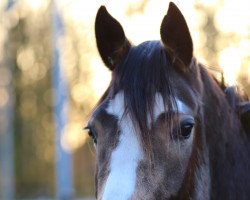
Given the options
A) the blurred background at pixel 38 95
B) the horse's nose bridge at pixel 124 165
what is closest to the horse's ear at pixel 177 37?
the horse's nose bridge at pixel 124 165

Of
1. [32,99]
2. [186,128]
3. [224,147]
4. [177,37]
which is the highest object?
[177,37]

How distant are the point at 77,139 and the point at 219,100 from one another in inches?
920

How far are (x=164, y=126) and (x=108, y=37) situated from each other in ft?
3.13

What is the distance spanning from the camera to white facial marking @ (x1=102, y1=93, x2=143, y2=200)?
10.9 feet

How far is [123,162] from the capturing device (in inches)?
138

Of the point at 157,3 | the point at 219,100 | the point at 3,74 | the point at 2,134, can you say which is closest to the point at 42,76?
the point at 3,74

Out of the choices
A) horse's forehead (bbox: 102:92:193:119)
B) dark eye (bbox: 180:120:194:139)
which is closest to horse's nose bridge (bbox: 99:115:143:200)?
horse's forehead (bbox: 102:92:193:119)

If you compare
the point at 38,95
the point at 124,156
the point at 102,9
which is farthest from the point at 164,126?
the point at 38,95

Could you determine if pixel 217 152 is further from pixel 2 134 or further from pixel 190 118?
pixel 2 134

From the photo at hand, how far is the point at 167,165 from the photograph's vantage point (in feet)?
11.9

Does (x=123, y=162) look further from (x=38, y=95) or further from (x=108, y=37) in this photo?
(x=38, y=95)

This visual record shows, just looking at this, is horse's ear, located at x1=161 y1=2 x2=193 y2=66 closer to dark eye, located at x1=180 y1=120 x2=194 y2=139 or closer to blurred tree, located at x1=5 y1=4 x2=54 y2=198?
dark eye, located at x1=180 y1=120 x2=194 y2=139

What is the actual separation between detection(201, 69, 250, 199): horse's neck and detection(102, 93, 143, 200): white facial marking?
0.66m

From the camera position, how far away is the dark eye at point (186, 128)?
373 cm
